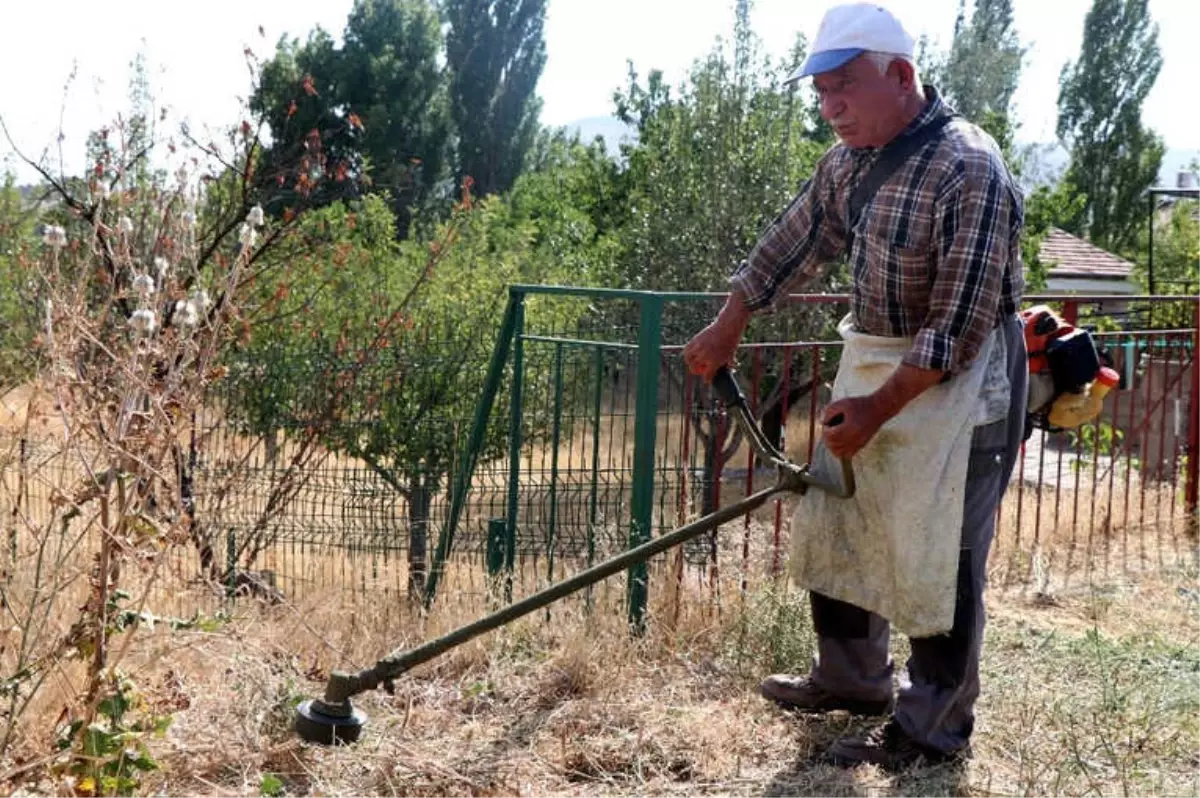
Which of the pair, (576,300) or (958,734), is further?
(576,300)

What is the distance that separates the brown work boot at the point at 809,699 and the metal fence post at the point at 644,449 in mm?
768

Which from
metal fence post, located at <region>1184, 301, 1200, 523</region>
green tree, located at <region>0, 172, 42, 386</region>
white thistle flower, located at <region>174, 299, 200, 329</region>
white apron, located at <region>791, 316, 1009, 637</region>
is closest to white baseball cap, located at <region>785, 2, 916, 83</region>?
white apron, located at <region>791, 316, 1009, 637</region>

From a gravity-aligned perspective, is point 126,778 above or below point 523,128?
below

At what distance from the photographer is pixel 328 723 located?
11.4 ft

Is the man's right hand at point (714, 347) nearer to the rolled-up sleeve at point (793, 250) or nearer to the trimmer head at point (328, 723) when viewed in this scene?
the rolled-up sleeve at point (793, 250)

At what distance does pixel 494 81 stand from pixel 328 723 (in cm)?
3522

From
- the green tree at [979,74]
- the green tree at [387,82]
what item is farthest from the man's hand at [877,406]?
the green tree at [387,82]

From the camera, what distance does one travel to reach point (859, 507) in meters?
3.61

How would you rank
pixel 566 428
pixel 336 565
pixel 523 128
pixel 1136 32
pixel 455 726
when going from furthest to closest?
pixel 1136 32 → pixel 523 128 → pixel 336 565 → pixel 566 428 → pixel 455 726

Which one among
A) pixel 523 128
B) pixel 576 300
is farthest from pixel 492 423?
pixel 523 128

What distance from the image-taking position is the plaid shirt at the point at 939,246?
128 inches

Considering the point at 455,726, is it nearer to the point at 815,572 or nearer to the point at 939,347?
the point at 815,572

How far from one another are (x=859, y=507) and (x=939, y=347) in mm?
558

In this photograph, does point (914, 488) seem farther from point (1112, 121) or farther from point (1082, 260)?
point (1112, 121)
